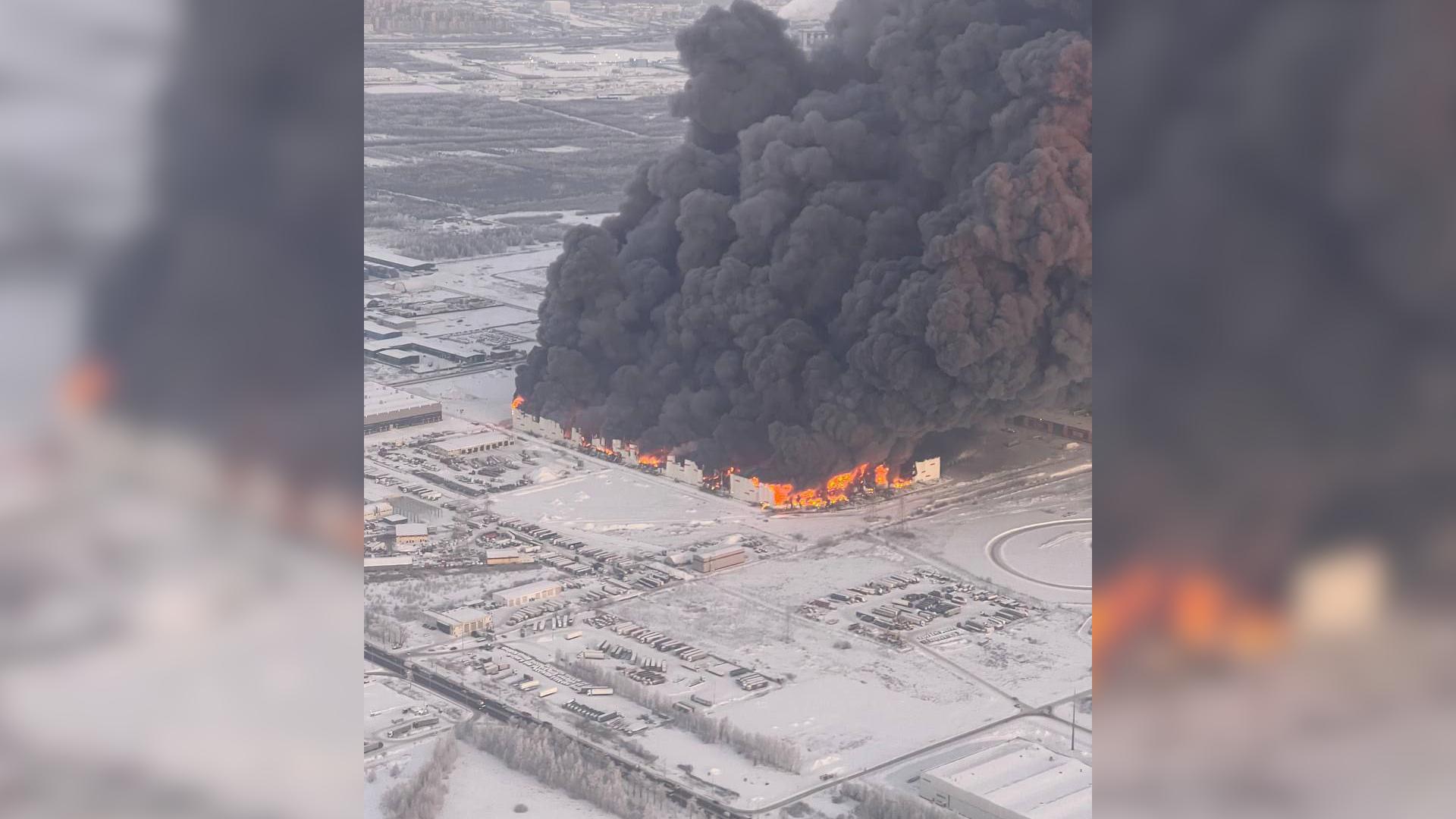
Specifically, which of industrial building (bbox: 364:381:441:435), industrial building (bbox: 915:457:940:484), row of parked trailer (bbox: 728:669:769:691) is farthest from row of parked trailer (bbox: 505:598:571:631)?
industrial building (bbox: 364:381:441:435)

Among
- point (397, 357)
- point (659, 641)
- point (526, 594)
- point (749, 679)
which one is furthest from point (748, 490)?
point (397, 357)

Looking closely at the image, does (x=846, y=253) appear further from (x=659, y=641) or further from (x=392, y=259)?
(x=392, y=259)

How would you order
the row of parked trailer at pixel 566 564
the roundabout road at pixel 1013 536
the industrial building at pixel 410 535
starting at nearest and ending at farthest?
1. the roundabout road at pixel 1013 536
2. the row of parked trailer at pixel 566 564
3. the industrial building at pixel 410 535

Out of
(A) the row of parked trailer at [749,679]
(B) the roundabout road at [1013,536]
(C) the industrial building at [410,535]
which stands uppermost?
(B) the roundabout road at [1013,536]

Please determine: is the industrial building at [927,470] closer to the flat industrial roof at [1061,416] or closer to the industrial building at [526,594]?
the flat industrial roof at [1061,416]

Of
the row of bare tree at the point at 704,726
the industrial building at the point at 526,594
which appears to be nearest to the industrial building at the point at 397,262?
the industrial building at the point at 526,594
